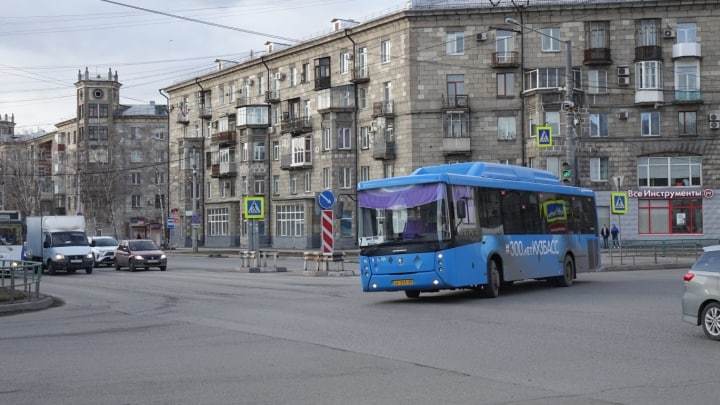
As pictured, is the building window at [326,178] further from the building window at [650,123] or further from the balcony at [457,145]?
the building window at [650,123]

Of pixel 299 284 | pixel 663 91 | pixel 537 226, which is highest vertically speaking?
pixel 663 91

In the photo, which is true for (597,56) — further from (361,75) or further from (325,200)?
(325,200)

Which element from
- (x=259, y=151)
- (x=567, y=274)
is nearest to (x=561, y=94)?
(x=259, y=151)

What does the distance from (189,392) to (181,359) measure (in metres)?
2.58

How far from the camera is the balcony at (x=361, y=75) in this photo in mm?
63844

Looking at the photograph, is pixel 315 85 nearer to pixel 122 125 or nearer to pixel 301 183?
pixel 301 183

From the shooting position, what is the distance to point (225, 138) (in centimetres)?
7944

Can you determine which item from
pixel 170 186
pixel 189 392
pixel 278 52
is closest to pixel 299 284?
pixel 189 392

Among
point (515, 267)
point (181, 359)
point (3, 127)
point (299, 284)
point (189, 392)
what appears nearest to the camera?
point (189, 392)

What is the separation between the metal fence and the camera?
22.5 m

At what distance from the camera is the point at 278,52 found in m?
72.5

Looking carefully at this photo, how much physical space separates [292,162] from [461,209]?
52.0 m

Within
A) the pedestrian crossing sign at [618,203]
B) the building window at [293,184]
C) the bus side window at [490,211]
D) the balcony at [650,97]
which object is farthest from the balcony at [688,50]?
the bus side window at [490,211]

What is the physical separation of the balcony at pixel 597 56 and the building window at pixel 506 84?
4716mm
